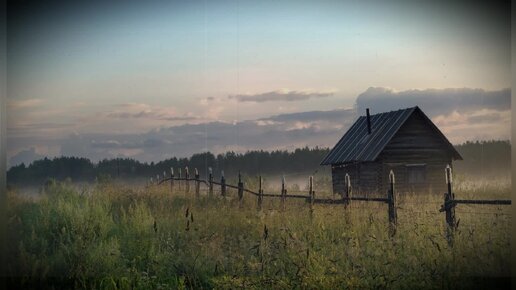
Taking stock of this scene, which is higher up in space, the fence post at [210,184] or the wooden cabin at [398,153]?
the wooden cabin at [398,153]

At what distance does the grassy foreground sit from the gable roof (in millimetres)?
6657

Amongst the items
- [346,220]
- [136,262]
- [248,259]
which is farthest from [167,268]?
[346,220]

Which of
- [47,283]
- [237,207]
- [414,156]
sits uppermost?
[414,156]

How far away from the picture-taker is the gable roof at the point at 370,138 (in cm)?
1786

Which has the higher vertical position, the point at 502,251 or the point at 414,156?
the point at 414,156

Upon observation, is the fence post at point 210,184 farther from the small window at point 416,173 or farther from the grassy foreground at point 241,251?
the small window at point 416,173

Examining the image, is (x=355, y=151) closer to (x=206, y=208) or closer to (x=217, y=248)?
(x=206, y=208)

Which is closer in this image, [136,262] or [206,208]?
[136,262]

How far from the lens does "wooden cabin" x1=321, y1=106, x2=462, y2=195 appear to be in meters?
18.0

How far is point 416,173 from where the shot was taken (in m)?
18.6

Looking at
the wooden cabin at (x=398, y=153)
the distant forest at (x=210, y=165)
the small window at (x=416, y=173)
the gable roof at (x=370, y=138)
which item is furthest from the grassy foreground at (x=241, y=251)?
the small window at (x=416, y=173)

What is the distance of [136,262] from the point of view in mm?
8727

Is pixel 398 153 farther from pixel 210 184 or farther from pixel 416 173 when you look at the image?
pixel 210 184

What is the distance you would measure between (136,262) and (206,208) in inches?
156
